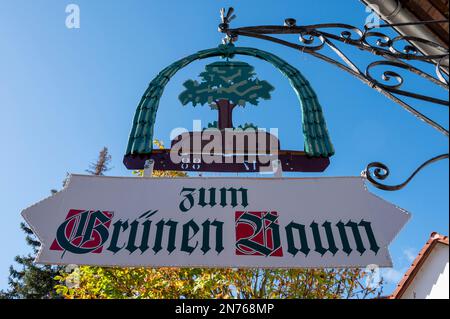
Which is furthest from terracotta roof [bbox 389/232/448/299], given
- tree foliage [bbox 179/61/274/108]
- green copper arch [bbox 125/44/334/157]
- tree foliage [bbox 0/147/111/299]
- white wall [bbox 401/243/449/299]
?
tree foliage [bbox 0/147/111/299]

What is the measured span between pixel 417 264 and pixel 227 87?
31.8 ft

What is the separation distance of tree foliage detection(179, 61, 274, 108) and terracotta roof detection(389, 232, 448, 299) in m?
8.83

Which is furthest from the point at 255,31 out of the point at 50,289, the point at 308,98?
the point at 50,289

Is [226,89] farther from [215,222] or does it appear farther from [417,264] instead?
[417,264]

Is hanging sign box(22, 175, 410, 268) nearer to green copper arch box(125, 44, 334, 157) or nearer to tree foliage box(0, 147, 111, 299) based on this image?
green copper arch box(125, 44, 334, 157)

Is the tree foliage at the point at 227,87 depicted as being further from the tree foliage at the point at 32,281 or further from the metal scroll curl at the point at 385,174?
the tree foliage at the point at 32,281

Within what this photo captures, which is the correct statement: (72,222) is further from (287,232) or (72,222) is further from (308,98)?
(308,98)

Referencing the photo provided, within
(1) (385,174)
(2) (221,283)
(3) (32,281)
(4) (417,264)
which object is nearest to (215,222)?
(1) (385,174)

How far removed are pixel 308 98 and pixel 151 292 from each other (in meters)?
7.10

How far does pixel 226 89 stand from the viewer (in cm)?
293

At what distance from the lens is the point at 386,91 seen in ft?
6.97

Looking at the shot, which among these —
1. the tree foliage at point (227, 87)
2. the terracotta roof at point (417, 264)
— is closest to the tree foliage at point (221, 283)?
the terracotta roof at point (417, 264)

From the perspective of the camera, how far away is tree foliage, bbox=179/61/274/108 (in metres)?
2.91

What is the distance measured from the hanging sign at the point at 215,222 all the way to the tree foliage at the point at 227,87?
847 millimetres
